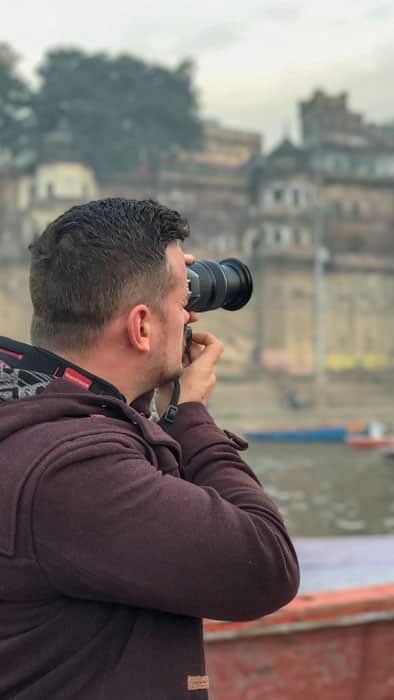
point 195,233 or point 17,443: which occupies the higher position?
point 17,443

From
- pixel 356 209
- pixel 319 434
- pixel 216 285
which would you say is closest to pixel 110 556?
pixel 216 285

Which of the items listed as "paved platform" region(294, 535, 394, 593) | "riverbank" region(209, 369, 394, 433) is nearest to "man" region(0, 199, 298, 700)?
"paved platform" region(294, 535, 394, 593)

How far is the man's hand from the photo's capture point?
1012 mm

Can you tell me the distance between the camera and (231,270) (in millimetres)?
1096

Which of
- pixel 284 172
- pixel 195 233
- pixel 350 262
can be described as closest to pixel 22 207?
pixel 195 233

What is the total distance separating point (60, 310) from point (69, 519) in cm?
24

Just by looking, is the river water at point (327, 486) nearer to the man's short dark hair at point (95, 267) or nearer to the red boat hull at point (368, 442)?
the red boat hull at point (368, 442)

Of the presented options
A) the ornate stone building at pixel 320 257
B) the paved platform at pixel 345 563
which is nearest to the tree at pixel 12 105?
the ornate stone building at pixel 320 257

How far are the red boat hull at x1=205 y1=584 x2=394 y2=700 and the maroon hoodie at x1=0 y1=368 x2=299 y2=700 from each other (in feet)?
4.93

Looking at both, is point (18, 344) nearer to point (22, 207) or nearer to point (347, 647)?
point (347, 647)

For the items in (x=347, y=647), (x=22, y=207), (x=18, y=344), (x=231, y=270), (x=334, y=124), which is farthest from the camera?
(x=334, y=124)

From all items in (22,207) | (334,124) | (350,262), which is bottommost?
(350,262)

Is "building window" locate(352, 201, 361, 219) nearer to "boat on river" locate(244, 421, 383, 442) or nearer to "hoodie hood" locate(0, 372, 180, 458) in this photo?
"boat on river" locate(244, 421, 383, 442)

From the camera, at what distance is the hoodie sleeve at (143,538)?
78 centimetres
